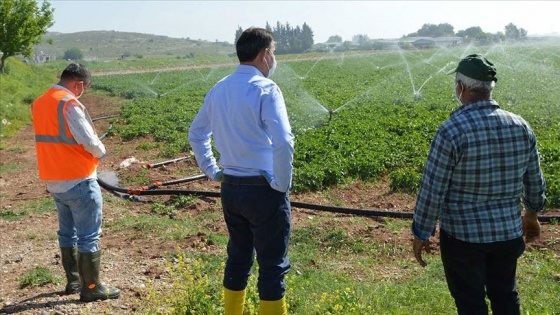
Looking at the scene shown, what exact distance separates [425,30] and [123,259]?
392ft

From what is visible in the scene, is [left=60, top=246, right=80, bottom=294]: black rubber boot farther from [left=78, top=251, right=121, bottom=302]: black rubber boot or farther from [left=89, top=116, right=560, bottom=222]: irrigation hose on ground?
[left=89, top=116, right=560, bottom=222]: irrigation hose on ground

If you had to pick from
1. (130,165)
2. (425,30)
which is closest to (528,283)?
(130,165)

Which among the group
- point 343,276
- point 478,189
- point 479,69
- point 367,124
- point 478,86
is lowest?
point 343,276

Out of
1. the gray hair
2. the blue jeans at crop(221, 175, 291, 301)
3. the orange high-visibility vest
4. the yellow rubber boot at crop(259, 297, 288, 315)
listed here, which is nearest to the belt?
the blue jeans at crop(221, 175, 291, 301)

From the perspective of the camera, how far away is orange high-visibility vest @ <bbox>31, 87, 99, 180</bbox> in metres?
4.81

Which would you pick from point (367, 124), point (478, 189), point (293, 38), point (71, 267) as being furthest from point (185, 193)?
point (293, 38)

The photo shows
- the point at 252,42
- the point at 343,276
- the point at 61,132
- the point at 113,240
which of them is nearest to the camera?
the point at 252,42

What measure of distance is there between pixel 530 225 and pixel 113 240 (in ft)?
17.3

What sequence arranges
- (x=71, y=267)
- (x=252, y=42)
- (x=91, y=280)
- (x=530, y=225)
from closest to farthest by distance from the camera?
(x=252, y=42), (x=530, y=225), (x=91, y=280), (x=71, y=267)

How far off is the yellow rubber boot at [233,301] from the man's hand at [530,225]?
2044mm

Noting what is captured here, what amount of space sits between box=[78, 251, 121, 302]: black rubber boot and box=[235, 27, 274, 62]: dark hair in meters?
2.57

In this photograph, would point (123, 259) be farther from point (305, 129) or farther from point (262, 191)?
point (305, 129)

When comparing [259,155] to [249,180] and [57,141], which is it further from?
[57,141]

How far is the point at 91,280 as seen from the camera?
5.09m
